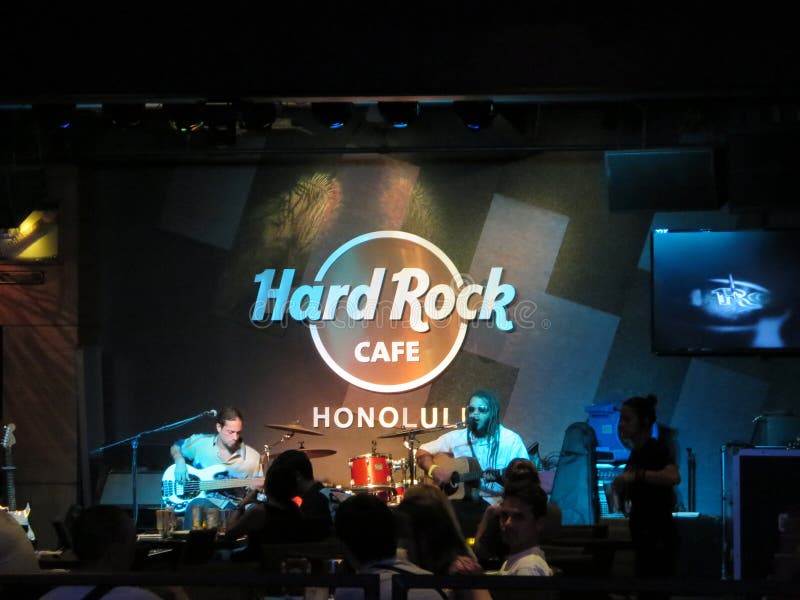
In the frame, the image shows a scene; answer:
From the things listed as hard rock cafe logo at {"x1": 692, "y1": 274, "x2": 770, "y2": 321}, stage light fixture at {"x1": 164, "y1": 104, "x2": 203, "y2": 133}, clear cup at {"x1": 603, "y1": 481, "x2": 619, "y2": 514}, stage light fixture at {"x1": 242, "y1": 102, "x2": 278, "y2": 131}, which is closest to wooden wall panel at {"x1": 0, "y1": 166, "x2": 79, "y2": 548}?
Answer: stage light fixture at {"x1": 164, "y1": 104, "x2": 203, "y2": 133}

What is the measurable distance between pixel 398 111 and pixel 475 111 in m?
0.63

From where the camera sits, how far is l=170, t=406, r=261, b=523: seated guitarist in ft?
32.6

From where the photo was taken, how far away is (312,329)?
1069 centimetres

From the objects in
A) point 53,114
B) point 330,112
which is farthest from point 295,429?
point 53,114

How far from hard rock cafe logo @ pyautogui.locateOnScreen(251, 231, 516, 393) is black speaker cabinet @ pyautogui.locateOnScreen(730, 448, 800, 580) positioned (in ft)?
10.0

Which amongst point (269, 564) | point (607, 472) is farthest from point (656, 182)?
point (269, 564)

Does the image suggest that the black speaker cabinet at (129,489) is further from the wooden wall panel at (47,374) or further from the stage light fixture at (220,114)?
the stage light fixture at (220,114)

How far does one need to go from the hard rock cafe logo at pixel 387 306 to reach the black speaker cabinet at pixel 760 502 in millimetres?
3050

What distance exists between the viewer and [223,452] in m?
A: 10.2

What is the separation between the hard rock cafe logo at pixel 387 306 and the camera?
10.5m

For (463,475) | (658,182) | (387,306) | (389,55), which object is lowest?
(463,475)

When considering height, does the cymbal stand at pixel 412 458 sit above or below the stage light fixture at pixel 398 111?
below

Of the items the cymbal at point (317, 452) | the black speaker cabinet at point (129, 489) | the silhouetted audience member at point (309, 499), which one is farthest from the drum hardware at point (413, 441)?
the silhouetted audience member at point (309, 499)

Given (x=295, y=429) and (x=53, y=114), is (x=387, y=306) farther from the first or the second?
(x=53, y=114)
